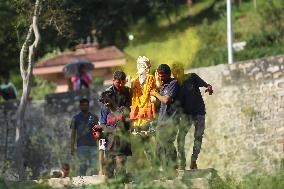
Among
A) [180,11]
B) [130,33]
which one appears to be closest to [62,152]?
[130,33]

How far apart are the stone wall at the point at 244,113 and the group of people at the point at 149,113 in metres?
5.00

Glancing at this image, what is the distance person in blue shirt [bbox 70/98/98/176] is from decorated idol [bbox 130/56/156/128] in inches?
103

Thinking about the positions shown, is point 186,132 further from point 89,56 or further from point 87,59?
point 89,56

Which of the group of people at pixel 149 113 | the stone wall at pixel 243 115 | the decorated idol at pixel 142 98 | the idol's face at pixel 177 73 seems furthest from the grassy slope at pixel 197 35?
the decorated idol at pixel 142 98

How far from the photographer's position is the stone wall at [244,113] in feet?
65.2

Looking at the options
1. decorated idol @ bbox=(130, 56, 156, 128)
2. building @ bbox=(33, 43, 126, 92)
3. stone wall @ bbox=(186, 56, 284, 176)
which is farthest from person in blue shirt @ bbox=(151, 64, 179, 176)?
building @ bbox=(33, 43, 126, 92)

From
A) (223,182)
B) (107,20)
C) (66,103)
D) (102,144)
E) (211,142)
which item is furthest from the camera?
(107,20)

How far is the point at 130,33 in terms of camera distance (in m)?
46.4

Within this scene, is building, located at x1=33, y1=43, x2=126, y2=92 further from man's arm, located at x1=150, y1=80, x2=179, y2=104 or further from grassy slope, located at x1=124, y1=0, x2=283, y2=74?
man's arm, located at x1=150, y1=80, x2=179, y2=104

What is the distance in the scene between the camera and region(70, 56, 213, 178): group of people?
40.0 feet

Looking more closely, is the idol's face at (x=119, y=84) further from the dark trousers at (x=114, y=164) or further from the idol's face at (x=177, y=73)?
the idol's face at (x=177, y=73)

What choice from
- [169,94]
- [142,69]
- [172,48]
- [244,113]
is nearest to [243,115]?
[244,113]

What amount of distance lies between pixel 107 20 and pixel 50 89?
338cm

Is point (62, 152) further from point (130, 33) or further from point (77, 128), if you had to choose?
point (130, 33)
